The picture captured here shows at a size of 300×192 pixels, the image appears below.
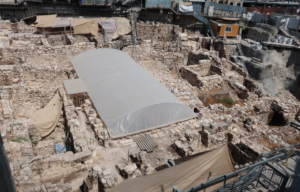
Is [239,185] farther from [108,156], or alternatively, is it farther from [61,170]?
[61,170]

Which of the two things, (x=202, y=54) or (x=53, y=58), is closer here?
(x=53, y=58)

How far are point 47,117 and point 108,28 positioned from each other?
1385 centimetres

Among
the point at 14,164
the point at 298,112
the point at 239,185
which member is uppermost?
the point at 239,185

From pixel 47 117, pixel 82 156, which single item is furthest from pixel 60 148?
pixel 82 156

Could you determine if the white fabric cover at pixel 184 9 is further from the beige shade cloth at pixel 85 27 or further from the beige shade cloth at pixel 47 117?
the beige shade cloth at pixel 47 117

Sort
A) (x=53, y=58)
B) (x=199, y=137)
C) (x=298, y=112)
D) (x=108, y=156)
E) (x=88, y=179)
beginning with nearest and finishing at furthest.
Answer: (x=88, y=179), (x=108, y=156), (x=199, y=137), (x=298, y=112), (x=53, y=58)

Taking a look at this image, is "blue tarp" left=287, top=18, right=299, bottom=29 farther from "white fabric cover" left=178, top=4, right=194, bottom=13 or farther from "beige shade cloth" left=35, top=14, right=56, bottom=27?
"beige shade cloth" left=35, top=14, right=56, bottom=27

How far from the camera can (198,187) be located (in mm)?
4602

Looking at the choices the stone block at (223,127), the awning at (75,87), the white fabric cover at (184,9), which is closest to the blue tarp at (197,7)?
the white fabric cover at (184,9)

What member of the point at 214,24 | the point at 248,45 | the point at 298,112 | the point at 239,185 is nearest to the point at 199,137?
the point at 239,185

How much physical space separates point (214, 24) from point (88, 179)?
2544cm

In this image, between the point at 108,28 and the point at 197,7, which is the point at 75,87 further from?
the point at 197,7

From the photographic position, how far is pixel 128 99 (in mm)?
10219

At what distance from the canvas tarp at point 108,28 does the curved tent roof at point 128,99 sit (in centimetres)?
903
